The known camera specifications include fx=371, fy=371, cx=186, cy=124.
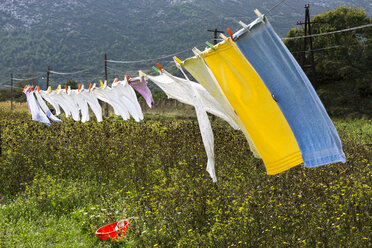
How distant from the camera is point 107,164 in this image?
22.5ft

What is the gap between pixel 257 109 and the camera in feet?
11.5

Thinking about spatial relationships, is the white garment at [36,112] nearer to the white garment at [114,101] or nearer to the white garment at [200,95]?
the white garment at [114,101]

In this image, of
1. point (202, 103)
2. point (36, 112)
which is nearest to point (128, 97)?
point (202, 103)

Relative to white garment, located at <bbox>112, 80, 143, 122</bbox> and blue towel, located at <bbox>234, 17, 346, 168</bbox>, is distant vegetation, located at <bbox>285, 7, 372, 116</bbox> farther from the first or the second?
blue towel, located at <bbox>234, 17, 346, 168</bbox>

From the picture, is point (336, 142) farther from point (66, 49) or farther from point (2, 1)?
point (2, 1)

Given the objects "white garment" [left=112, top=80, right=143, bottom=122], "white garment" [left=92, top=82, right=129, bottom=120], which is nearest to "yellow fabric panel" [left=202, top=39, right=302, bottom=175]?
"white garment" [left=112, top=80, right=143, bottom=122]

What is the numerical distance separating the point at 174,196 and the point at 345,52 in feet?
77.2

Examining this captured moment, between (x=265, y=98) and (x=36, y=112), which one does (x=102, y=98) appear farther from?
(x=265, y=98)

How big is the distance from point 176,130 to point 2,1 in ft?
474

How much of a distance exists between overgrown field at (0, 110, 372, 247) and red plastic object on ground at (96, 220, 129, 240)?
0.28ft

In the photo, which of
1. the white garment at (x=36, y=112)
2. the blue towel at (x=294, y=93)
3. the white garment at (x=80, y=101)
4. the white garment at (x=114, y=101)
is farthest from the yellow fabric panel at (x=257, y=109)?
the white garment at (x=36, y=112)

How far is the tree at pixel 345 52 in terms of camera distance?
24.0 meters

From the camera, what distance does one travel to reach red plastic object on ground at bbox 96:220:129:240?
14.3 ft

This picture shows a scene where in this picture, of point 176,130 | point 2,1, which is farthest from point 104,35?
point 176,130
